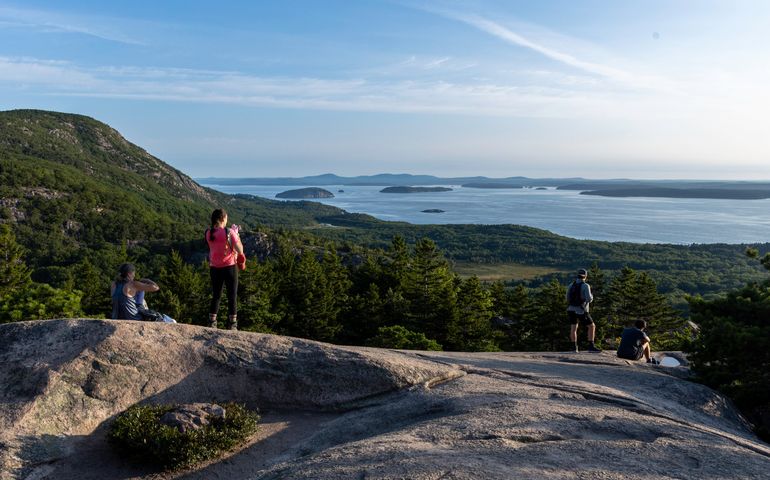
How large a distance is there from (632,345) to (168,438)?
12.3 m

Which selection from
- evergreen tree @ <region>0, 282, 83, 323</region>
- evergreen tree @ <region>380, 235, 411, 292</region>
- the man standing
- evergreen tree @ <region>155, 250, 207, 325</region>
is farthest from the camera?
evergreen tree @ <region>380, 235, 411, 292</region>

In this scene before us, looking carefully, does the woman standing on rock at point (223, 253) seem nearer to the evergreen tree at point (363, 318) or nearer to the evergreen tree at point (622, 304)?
the evergreen tree at point (363, 318)

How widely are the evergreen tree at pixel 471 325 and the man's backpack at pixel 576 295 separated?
2941 centimetres

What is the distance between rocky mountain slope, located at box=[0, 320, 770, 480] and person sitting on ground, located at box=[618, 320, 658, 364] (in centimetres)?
255

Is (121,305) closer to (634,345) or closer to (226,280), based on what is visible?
(226,280)

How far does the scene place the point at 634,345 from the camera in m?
14.5

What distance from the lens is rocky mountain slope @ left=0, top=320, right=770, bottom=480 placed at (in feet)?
21.4

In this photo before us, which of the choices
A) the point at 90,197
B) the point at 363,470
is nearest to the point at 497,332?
the point at 363,470

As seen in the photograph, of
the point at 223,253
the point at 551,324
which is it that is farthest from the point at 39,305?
the point at 551,324

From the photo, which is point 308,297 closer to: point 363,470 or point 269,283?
point 269,283

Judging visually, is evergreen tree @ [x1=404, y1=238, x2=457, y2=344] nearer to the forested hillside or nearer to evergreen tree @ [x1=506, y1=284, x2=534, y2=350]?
the forested hillside

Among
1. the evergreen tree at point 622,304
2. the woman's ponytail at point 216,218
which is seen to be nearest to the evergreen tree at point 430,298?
the evergreen tree at point 622,304

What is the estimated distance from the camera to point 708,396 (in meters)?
11.4

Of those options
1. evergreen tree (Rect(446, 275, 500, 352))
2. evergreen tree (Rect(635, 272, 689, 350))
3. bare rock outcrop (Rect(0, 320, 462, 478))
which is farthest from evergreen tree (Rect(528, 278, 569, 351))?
bare rock outcrop (Rect(0, 320, 462, 478))
